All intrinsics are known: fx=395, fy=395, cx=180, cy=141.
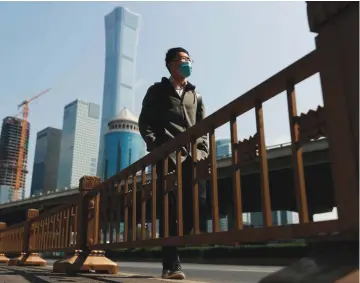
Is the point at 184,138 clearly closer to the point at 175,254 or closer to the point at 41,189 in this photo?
the point at 175,254

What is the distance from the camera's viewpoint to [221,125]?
8.02 ft

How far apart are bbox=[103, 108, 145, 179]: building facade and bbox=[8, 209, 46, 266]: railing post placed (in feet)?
304

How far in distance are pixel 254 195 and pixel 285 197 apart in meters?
2.35

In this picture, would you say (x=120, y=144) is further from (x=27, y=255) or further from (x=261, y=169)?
(x=261, y=169)

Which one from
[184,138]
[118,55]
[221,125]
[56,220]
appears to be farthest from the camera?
[118,55]

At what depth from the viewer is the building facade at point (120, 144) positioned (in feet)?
336

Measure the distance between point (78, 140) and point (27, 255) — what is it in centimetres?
15263

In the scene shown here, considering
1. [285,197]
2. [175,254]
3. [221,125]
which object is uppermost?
[285,197]

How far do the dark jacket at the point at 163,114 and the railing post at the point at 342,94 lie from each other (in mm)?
2203

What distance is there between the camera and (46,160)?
149 meters

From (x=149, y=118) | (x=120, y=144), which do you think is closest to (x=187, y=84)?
(x=149, y=118)

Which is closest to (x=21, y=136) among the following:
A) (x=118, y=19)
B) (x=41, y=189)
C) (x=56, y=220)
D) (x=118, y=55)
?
(x=41, y=189)

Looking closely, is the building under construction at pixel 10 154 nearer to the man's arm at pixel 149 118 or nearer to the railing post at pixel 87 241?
the railing post at pixel 87 241

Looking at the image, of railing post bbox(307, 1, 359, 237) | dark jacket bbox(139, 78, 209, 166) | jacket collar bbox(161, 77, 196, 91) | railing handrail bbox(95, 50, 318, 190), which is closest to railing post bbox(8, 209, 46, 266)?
dark jacket bbox(139, 78, 209, 166)
